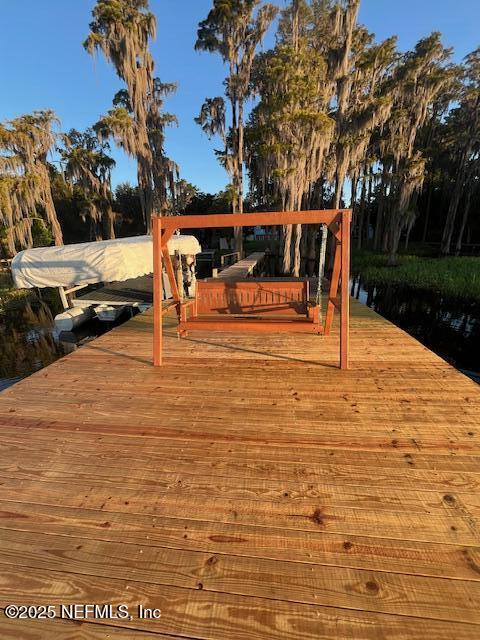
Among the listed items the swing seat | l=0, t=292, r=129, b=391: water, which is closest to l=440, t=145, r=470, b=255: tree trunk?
the swing seat

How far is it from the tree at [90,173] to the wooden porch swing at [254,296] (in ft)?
78.5

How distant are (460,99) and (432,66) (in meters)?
6.04

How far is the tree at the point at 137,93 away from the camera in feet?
64.4

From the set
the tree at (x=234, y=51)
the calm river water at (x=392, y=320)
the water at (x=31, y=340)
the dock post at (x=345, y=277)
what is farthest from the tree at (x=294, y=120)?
the dock post at (x=345, y=277)

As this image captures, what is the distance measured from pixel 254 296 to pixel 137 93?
24.6 meters

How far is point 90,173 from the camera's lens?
2408 cm

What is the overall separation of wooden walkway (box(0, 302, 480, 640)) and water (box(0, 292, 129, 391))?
21.2ft

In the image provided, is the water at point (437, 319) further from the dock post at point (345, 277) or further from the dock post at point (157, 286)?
the dock post at point (157, 286)

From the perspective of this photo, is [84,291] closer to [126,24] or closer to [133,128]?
[133,128]

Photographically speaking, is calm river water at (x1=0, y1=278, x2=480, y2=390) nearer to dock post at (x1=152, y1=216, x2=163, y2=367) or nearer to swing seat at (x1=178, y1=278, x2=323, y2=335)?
swing seat at (x1=178, y1=278, x2=323, y2=335)

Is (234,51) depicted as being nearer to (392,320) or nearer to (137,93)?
(137,93)

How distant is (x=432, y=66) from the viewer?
67.3ft

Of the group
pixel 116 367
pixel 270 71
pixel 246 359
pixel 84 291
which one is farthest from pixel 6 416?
pixel 270 71

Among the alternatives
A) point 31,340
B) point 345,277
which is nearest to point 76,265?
point 31,340
